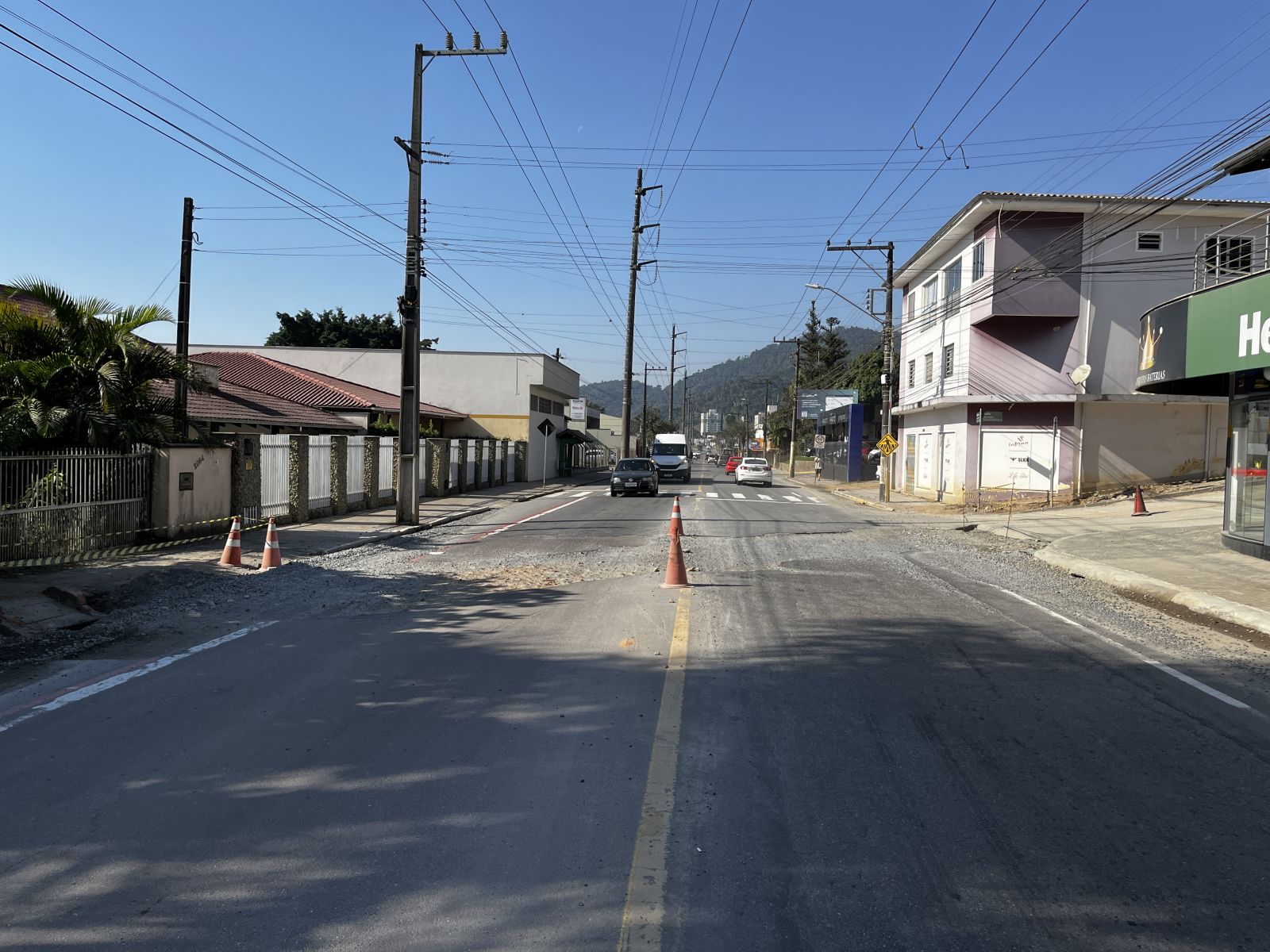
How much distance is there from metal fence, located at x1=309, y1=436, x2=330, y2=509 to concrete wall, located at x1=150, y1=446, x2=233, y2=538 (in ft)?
12.0

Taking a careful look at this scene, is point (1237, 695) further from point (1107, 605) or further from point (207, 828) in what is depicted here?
point (207, 828)

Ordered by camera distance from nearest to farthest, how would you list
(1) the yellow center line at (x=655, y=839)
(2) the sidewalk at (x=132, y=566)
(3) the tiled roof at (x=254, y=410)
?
1. (1) the yellow center line at (x=655, y=839)
2. (2) the sidewalk at (x=132, y=566)
3. (3) the tiled roof at (x=254, y=410)

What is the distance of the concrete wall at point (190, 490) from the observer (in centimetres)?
1438

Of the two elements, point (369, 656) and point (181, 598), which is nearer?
point (369, 656)

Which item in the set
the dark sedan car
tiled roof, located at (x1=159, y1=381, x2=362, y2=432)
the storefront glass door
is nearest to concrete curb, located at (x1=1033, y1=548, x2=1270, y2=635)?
the storefront glass door

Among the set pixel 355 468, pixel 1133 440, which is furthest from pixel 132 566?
pixel 1133 440

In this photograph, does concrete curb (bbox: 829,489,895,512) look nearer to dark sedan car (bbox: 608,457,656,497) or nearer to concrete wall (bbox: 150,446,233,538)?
dark sedan car (bbox: 608,457,656,497)

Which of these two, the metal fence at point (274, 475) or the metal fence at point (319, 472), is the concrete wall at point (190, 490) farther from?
the metal fence at point (319, 472)

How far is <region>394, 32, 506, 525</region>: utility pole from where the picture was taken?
19703mm

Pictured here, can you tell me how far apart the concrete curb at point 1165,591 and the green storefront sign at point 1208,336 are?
3147 millimetres

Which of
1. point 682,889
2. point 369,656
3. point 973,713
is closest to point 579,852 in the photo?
point 682,889

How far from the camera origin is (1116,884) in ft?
11.9

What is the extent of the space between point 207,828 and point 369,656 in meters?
3.21

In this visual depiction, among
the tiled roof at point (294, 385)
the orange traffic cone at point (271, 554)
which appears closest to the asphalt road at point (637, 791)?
the orange traffic cone at point (271, 554)
